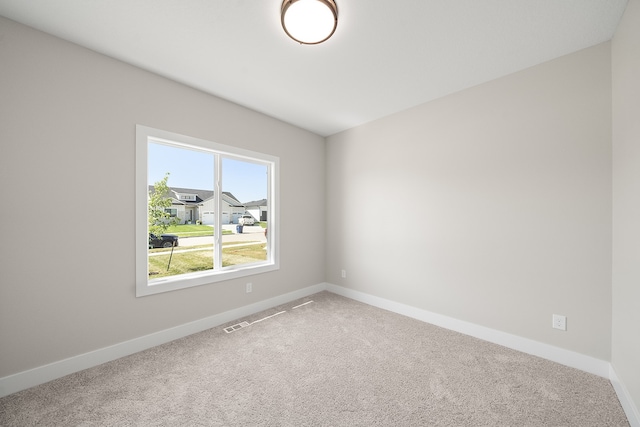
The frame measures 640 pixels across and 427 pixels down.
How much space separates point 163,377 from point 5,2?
9.18ft

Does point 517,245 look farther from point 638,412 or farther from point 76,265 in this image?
point 76,265

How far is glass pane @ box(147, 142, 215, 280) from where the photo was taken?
7.98ft

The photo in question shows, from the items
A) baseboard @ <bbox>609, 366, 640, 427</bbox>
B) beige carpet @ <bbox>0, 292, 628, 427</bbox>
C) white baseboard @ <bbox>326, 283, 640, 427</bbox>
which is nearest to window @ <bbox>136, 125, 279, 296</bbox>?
beige carpet @ <bbox>0, 292, 628, 427</bbox>

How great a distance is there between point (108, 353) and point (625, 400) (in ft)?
12.5

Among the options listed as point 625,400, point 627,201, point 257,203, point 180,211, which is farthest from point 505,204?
point 180,211

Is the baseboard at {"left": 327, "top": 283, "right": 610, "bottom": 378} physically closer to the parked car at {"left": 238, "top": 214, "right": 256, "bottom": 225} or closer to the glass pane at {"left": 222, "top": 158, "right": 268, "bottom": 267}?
the glass pane at {"left": 222, "top": 158, "right": 268, "bottom": 267}

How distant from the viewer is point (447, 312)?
2.68 meters

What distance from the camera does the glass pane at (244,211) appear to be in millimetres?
3001

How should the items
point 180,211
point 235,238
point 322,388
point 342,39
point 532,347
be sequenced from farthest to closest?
point 235,238
point 180,211
point 532,347
point 342,39
point 322,388

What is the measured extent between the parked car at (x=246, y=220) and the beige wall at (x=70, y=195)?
39.6 inches

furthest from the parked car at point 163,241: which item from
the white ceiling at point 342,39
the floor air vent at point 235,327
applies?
the white ceiling at point 342,39

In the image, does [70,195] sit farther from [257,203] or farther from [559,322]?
[559,322]

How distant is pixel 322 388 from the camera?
173 cm

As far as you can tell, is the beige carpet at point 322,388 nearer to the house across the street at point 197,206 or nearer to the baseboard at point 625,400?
the baseboard at point 625,400
